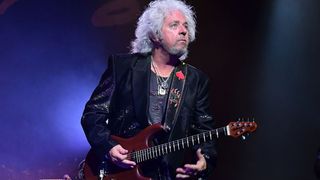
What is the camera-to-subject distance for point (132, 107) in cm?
372

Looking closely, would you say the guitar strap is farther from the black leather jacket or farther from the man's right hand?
the man's right hand

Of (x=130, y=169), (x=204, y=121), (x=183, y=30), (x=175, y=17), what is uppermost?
(x=175, y=17)

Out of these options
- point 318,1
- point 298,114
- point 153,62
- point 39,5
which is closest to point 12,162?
point 39,5

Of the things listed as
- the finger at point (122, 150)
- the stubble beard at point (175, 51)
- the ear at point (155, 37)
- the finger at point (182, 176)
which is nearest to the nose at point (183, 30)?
the stubble beard at point (175, 51)

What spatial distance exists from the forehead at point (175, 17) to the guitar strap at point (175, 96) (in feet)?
1.29

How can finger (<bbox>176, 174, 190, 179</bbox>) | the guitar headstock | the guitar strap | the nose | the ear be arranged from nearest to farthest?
the guitar headstock → finger (<bbox>176, 174, 190, 179</bbox>) → the guitar strap → the nose → the ear

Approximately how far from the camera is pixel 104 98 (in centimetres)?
376

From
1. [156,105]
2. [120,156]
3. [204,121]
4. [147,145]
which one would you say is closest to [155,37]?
[156,105]

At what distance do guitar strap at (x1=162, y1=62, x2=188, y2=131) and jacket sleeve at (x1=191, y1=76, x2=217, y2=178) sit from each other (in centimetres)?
17

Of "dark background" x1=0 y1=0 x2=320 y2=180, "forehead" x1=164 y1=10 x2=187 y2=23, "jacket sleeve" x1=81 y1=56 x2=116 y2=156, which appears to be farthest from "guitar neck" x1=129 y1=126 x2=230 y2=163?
"dark background" x1=0 y1=0 x2=320 y2=180

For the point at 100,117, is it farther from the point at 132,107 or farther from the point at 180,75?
the point at 180,75

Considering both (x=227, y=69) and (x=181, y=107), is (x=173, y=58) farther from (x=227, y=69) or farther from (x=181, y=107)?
(x=227, y=69)

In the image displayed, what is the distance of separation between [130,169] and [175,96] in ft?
2.29

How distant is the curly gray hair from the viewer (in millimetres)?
4027
